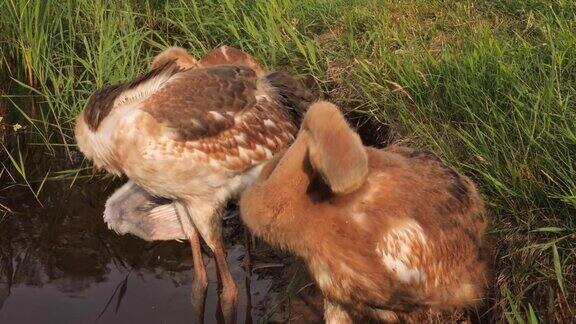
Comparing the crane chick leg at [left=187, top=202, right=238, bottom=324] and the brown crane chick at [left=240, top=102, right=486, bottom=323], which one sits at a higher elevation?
the brown crane chick at [left=240, top=102, right=486, bottom=323]

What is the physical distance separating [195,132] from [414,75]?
1.38 m

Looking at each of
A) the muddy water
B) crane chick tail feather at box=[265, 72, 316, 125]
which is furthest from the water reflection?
crane chick tail feather at box=[265, 72, 316, 125]

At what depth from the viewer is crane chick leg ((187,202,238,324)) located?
4.18m

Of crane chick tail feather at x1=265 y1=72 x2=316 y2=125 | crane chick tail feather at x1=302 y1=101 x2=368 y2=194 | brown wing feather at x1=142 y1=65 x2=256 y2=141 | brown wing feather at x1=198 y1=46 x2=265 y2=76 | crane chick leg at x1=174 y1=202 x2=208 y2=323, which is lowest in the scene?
crane chick leg at x1=174 y1=202 x2=208 y2=323

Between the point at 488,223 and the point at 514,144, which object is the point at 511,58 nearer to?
the point at 514,144

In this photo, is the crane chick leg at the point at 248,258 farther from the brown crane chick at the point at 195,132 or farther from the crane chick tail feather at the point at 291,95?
the crane chick tail feather at the point at 291,95

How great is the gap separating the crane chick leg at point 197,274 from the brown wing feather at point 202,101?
2.18 ft

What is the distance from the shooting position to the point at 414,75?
457cm

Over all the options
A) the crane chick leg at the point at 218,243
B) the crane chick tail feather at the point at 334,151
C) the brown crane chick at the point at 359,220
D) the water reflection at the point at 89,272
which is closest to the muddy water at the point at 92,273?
the water reflection at the point at 89,272

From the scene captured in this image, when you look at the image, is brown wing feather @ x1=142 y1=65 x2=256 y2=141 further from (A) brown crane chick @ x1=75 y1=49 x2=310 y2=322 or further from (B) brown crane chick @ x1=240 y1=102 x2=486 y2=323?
(B) brown crane chick @ x1=240 y1=102 x2=486 y2=323

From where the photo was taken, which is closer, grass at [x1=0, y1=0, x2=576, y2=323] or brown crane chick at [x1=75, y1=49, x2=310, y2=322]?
grass at [x1=0, y1=0, x2=576, y2=323]

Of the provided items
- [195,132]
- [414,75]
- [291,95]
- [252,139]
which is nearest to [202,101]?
[195,132]

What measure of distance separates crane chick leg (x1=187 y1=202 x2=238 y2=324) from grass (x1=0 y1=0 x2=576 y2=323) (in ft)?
3.75

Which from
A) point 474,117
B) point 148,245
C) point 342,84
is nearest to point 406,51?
point 342,84
